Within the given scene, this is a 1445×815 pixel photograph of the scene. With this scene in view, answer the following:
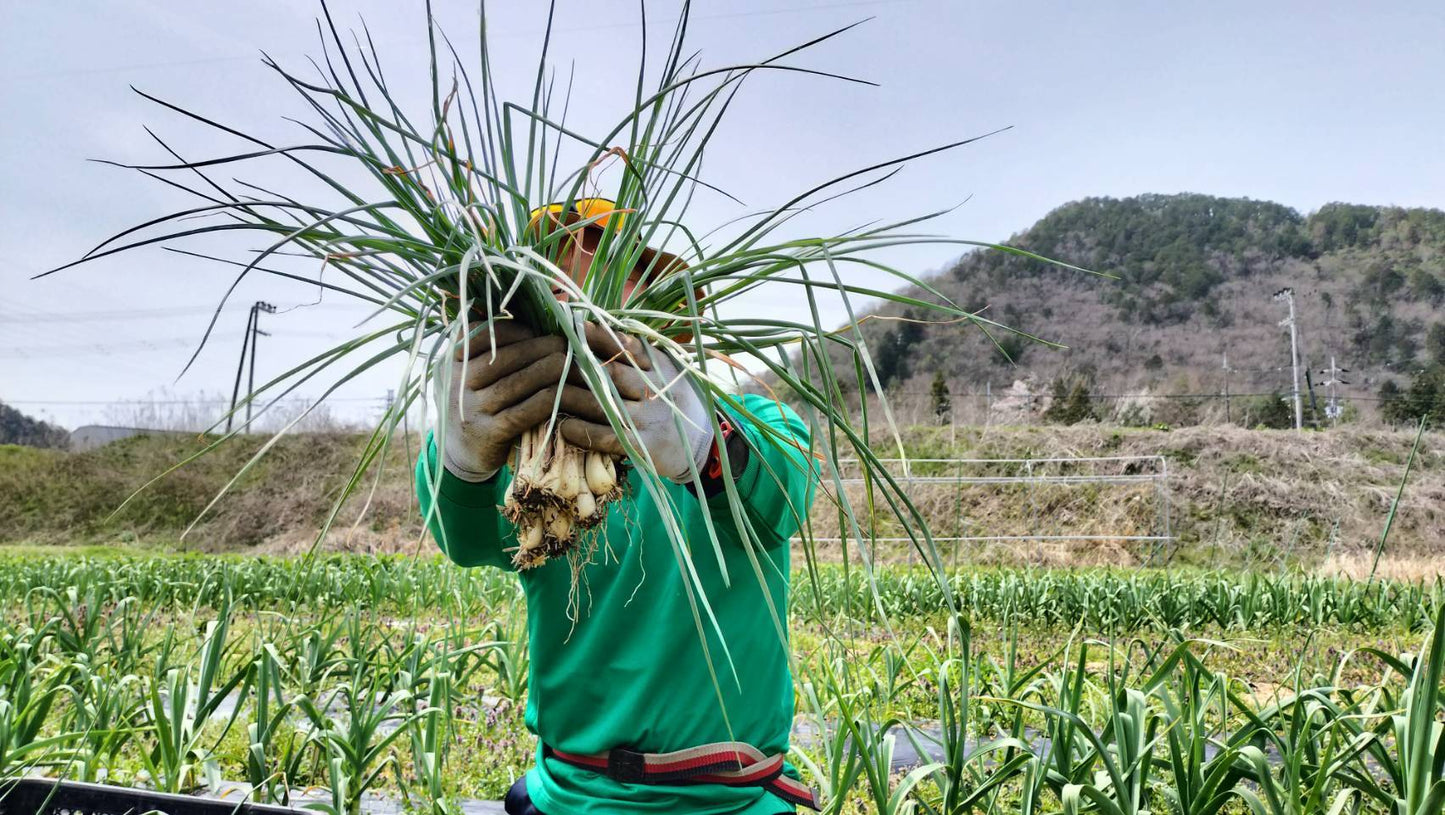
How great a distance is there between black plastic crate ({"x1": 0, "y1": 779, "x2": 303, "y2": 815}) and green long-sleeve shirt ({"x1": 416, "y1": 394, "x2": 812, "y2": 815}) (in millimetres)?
606

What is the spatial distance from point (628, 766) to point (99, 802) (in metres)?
1.16

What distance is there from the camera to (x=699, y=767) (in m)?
1.46

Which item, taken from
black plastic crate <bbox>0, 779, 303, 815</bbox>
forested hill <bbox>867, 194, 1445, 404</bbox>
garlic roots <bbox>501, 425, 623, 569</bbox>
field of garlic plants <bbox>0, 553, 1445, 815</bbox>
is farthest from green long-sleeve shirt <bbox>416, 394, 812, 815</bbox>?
forested hill <bbox>867, 194, 1445, 404</bbox>

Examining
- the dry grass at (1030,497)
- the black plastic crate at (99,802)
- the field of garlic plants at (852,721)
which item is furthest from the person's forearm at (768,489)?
the dry grass at (1030,497)

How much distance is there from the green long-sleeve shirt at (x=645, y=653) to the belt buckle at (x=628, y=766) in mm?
15

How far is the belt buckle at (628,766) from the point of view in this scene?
1473mm

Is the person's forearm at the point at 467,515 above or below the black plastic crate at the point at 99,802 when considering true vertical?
above

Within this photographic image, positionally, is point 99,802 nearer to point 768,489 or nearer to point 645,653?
point 645,653

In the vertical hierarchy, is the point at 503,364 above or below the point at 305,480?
above

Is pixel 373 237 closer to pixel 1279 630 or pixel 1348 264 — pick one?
pixel 1279 630

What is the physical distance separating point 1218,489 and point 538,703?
74.1 feet

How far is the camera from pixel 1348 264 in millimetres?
62969

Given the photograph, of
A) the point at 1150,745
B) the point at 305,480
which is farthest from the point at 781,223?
the point at 305,480

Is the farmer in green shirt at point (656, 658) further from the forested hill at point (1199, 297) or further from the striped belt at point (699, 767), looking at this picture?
the forested hill at point (1199, 297)
